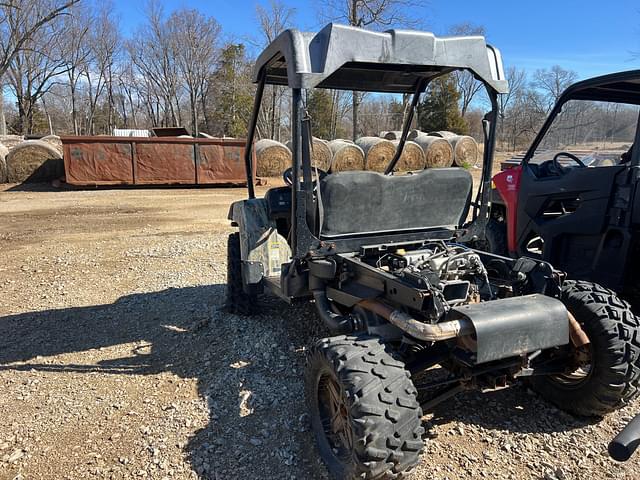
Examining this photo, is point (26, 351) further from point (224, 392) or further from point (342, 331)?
point (342, 331)

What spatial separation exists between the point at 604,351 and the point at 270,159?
1546 cm

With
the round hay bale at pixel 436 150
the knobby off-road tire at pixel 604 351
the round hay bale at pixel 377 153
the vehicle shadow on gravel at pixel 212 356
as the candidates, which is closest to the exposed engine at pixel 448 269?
the knobby off-road tire at pixel 604 351

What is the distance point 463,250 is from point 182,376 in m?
2.21

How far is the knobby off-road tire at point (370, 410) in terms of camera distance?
2.23 meters

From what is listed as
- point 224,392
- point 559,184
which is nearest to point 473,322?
point 224,392

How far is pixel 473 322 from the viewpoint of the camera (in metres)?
2.31

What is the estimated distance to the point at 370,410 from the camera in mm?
2254

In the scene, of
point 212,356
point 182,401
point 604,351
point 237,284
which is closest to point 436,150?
point 237,284

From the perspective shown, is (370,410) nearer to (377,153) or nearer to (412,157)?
(377,153)

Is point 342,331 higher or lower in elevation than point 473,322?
Answer: lower

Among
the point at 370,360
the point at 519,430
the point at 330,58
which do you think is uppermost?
the point at 330,58

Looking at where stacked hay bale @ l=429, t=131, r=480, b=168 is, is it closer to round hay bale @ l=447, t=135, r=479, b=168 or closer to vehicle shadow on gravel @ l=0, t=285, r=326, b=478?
round hay bale @ l=447, t=135, r=479, b=168

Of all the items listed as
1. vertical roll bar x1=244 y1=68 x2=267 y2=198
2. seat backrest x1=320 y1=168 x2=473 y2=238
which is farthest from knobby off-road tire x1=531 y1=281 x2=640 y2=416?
vertical roll bar x1=244 y1=68 x2=267 y2=198

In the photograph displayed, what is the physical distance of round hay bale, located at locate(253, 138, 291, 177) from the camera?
17.4 m
